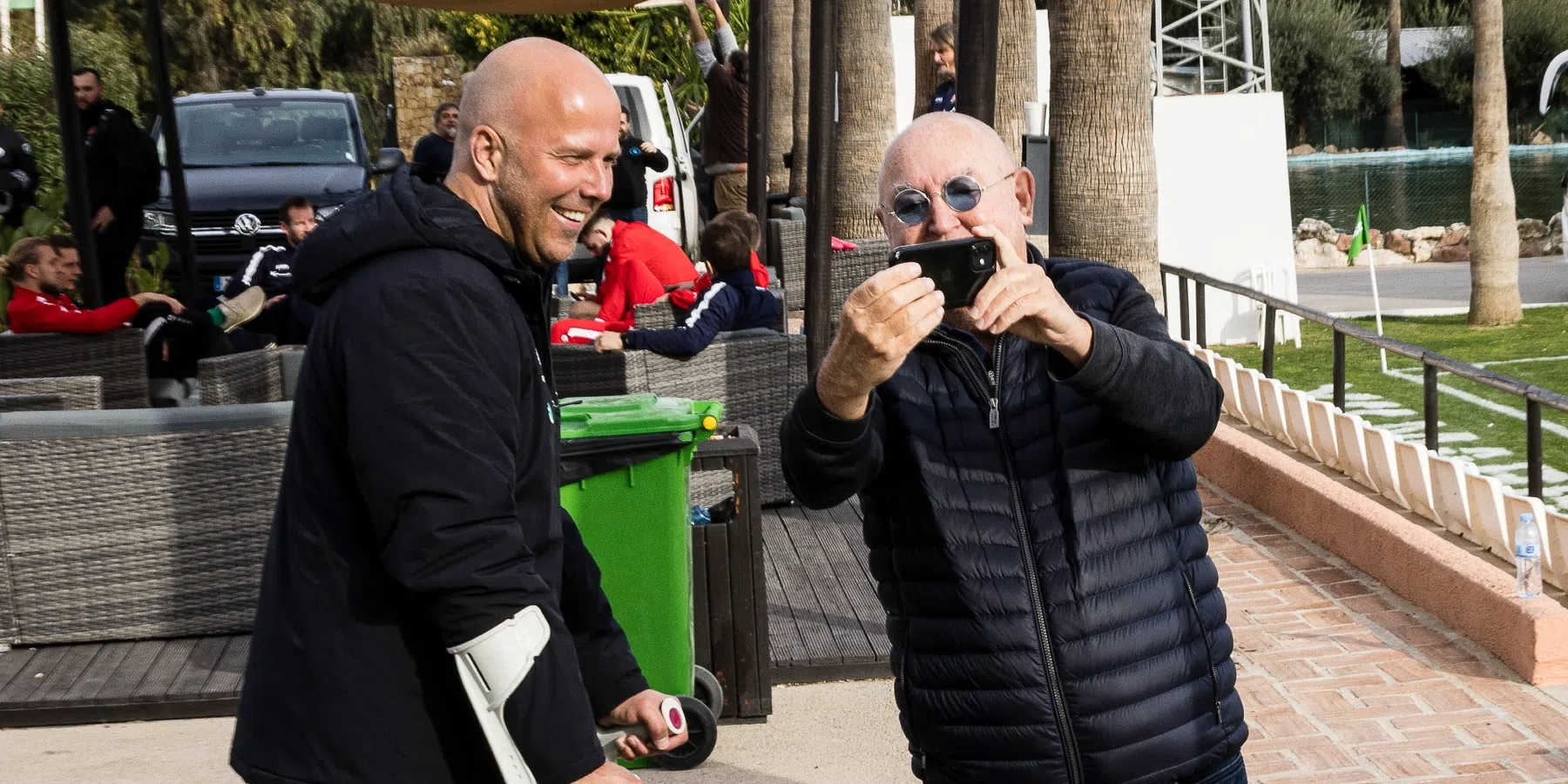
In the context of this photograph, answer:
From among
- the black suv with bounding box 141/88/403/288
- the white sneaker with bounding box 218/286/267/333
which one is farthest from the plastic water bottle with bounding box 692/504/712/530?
the black suv with bounding box 141/88/403/288

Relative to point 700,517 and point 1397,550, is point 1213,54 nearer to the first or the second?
point 1397,550

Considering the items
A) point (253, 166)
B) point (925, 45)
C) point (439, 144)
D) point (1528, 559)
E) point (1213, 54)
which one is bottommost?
point (1528, 559)

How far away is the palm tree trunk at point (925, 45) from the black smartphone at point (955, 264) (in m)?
10.2

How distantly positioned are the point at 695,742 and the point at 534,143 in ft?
10.3

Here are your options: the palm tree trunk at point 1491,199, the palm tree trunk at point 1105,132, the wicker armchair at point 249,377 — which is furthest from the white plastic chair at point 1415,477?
the palm tree trunk at point 1491,199

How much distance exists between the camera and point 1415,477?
7.73m

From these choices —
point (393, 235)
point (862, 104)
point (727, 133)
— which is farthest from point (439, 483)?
point (727, 133)

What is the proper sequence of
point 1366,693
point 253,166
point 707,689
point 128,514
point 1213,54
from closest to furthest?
point 707,689 < point 1366,693 < point 128,514 < point 253,166 < point 1213,54

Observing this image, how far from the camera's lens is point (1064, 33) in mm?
9562

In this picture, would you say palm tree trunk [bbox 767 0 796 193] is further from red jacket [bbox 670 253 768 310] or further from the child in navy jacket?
the child in navy jacket

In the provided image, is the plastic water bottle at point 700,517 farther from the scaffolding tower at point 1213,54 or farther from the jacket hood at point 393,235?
the scaffolding tower at point 1213,54

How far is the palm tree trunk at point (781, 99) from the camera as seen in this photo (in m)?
20.8

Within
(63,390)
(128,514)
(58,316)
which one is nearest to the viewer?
(128,514)

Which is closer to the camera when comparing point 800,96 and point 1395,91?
point 800,96
